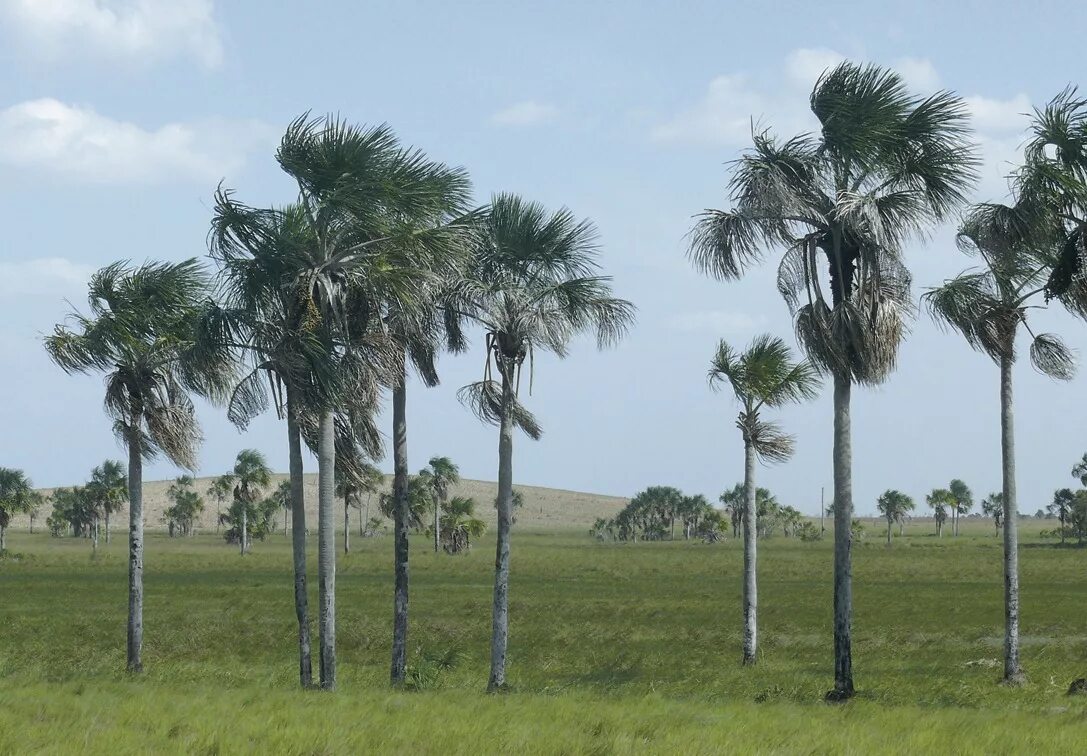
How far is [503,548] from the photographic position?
28109mm

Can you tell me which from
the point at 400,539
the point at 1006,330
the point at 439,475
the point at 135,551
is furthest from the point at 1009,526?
the point at 439,475

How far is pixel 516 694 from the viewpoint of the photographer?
2531cm

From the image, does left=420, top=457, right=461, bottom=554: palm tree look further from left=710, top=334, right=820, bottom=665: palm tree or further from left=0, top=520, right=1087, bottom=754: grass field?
left=710, top=334, right=820, bottom=665: palm tree

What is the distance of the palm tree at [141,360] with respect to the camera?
3114cm

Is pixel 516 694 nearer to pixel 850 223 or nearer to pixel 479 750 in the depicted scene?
pixel 479 750

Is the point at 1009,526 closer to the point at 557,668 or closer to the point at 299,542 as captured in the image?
the point at 557,668

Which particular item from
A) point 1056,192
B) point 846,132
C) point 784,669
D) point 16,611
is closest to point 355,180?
point 846,132

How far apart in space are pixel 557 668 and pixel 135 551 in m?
12.8

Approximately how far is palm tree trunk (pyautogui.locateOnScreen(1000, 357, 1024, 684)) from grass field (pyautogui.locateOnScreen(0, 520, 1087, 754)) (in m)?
0.96

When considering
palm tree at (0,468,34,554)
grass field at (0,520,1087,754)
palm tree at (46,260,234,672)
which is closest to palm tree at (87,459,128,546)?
palm tree at (0,468,34,554)

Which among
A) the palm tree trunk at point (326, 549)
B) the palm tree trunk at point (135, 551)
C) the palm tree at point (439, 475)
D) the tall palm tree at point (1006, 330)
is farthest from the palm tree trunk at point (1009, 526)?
the palm tree at point (439, 475)

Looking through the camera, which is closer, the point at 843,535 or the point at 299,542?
the point at 843,535

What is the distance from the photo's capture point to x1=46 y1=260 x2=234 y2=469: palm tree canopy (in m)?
31.2

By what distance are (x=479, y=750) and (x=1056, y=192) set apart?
1609cm
